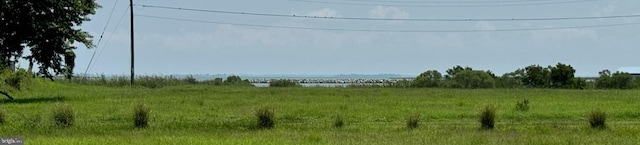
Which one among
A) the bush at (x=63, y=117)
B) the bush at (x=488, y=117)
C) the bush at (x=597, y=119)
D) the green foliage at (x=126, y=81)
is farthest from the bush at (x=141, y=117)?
the green foliage at (x=126, y=81)

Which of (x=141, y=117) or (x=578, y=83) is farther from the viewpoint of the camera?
(x=578, y=83)

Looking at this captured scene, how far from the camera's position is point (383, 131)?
17484mm

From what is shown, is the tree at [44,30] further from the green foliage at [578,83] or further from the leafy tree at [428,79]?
the green foliage at [578,83]

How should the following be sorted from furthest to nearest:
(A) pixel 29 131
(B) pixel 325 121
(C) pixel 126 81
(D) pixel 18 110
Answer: (C) pixel 126 81, (D) pixel 18 110, (B) pixel 325 121, (A) pixel 29 131

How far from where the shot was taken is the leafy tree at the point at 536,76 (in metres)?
62.8

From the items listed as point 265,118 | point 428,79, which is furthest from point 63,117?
point 428,79

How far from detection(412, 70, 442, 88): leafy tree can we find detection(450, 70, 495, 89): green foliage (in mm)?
1577

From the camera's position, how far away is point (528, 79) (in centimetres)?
6359

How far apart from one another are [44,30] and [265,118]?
61.2 feet

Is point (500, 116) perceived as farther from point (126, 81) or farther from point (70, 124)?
point (126, 81)

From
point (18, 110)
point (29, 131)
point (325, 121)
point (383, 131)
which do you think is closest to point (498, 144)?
point (383, 131)

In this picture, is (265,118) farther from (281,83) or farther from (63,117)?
(281,83)

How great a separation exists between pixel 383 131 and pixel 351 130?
889 millimetres

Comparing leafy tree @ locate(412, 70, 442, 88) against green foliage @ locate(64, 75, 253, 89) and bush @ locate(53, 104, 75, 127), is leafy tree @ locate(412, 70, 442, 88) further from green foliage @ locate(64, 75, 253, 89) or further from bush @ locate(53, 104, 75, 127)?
bush @ locate(53, 104, 75, 127)
